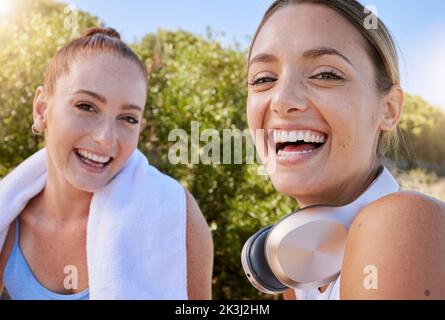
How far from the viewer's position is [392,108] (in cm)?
114

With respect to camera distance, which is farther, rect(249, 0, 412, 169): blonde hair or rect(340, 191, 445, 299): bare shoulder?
rect(249, 0, 412, 169): blonde hair

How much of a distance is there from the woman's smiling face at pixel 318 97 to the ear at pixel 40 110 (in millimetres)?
972

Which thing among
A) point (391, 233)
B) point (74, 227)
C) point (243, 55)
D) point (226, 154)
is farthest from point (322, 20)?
point (243, 55)

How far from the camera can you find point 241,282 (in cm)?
333

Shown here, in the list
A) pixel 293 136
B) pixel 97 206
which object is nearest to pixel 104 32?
pixel 97 206

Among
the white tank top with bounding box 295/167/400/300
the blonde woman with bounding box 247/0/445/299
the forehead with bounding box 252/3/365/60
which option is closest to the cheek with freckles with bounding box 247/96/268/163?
the blonde woman with bounding box 247/0/445/299

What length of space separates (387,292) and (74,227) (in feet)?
4.18

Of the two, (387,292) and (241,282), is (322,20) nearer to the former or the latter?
(387,292)

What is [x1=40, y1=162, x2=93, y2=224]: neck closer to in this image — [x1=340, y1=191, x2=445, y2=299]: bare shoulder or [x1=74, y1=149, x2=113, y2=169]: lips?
[x1=74, y1=149, x2=113, y2=169]: lips

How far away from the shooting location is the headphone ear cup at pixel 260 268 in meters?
1.17

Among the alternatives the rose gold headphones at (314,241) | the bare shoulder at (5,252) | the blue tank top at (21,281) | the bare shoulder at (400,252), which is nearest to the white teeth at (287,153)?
the rose gold headphones at (314,241)

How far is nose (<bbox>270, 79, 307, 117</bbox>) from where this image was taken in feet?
3.38

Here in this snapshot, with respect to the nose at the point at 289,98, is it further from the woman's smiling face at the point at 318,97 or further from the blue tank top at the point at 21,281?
the blue tank top at the point at 21,281

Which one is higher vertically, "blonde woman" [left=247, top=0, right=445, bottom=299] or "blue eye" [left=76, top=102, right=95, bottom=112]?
"blue eye" [left=76, top=102, right=95, bottom=112]
